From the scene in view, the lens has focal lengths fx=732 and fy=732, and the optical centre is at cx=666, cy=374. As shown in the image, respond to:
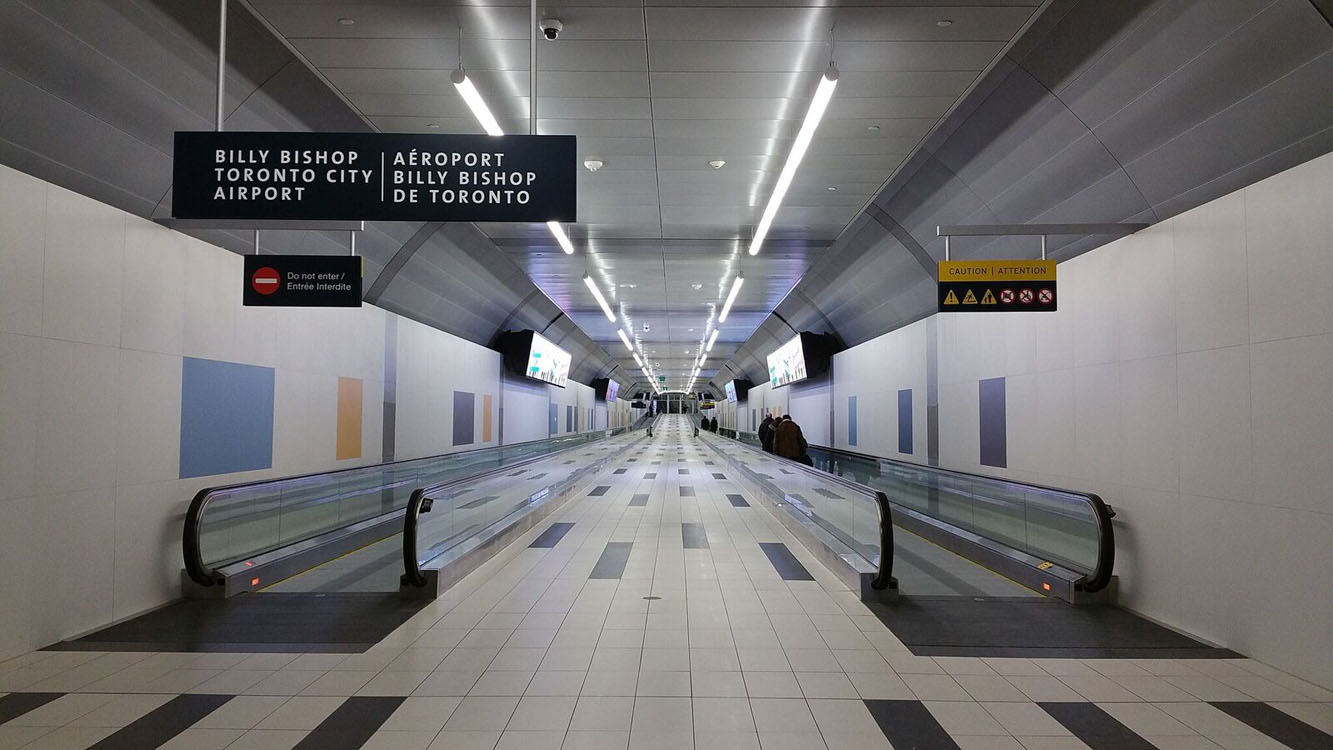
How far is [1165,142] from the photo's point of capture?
18.7ft

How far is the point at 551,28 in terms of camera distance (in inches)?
207

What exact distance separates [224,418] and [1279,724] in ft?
27.7

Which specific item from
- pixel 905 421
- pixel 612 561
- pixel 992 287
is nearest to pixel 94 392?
pixel 612 561

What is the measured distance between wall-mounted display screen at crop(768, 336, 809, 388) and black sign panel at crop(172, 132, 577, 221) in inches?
640

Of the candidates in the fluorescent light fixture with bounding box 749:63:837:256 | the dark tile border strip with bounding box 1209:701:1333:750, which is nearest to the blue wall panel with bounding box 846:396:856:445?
the fluorescent light fixture with bounding box 749:63:837:256

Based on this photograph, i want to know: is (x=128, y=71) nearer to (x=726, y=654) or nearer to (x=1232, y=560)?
(x=726, y=654)

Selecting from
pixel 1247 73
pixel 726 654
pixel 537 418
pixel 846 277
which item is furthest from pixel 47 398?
pixel 537 418

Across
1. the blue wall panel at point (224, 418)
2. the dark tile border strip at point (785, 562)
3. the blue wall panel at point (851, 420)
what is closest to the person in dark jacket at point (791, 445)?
the blue wall panel at point (851, 420)

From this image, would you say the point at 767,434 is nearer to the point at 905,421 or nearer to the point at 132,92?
the point at 905,421

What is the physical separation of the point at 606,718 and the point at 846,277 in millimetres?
12005

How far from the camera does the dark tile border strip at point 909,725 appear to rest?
12.1 feet

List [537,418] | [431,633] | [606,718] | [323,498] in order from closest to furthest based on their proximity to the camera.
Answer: [606,718], [431,633], [323,498], [537,418]

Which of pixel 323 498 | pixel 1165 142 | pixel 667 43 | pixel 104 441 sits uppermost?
pixel 667 43

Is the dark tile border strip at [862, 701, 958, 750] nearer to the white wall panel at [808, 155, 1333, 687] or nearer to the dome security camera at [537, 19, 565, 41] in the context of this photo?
the white wall panel at [808, 155, 1333, 687]
